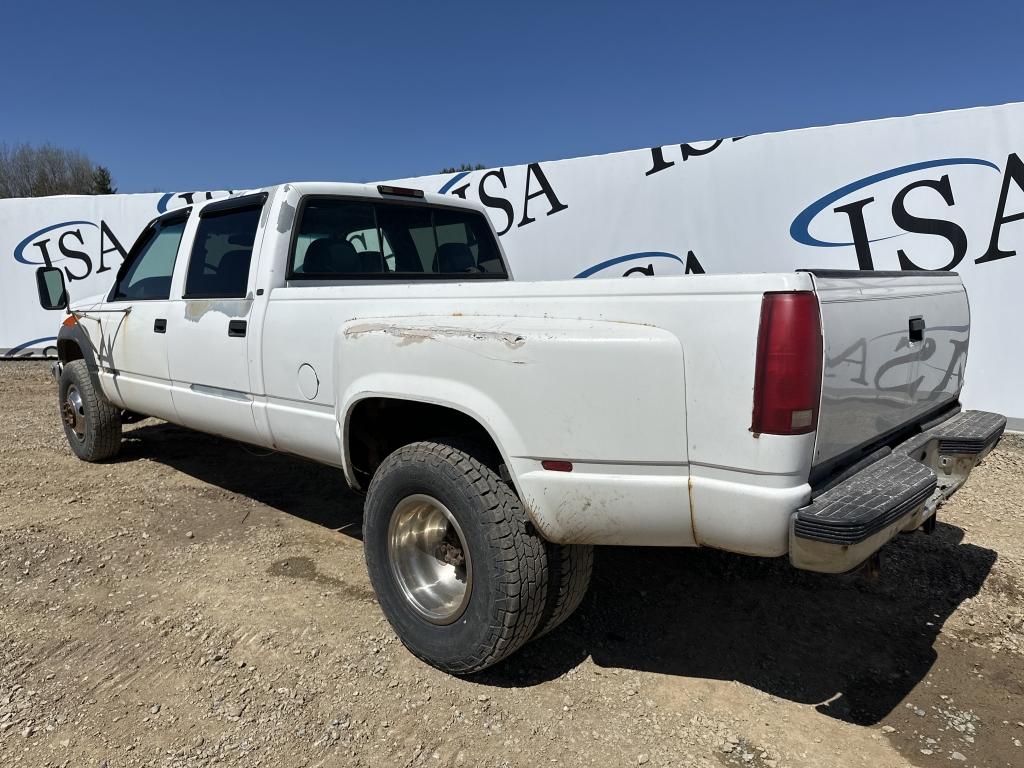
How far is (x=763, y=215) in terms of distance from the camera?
279 inches

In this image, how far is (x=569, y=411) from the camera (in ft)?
6.93

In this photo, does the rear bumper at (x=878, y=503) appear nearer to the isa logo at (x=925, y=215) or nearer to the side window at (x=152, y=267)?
the side window at (x=152, y=267)

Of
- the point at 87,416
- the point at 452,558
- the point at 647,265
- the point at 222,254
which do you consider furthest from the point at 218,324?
the point at 647,265

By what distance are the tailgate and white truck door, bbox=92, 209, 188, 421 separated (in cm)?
354

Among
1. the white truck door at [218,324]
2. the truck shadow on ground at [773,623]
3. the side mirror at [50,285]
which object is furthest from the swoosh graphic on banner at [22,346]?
the truck shadow on ground at [773,623]

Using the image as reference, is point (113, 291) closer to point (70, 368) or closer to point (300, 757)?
point (70, 368)

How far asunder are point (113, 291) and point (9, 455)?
2014 millimetres

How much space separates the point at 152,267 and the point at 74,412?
1770 millimetres

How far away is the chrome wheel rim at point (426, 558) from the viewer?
2.64 meters

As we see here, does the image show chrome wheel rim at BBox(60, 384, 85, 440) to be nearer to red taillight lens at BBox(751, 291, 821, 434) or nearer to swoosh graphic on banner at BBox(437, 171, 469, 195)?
red taillight lens at BBox(751, 291, 821, 434)

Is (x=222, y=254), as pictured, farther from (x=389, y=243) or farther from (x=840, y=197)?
(x=840, y=197)

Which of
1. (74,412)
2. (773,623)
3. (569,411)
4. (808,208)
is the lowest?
(773,623)

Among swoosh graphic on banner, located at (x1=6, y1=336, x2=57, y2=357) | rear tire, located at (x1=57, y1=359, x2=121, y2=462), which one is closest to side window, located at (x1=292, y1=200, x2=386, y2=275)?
rear tire, located at (x1=57, y1=359, x2=121, y2=462)


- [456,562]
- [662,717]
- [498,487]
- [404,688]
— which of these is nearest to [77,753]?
[404,688]
